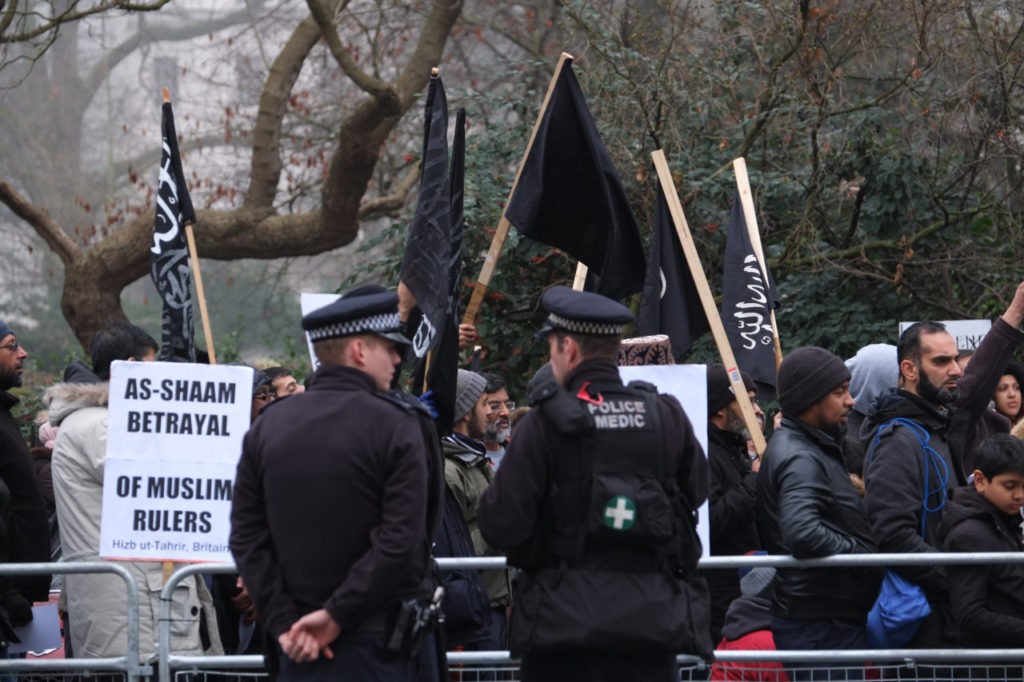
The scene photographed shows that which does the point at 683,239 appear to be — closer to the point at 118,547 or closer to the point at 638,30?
the point at 118,547

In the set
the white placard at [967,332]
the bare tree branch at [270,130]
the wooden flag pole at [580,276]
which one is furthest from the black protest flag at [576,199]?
the bare tree branch at [270,130]

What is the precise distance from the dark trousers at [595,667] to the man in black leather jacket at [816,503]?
1.13 metres

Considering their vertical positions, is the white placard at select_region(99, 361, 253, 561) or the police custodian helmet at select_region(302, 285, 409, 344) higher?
the police custodian helmet at select_region(302, 285, 409, 344)

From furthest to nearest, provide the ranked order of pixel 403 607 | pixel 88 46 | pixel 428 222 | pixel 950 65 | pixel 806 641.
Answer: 1. pixel 88 46
2. pixel 950 65
3. pixel 428 222
4. pixel 806 641
5. pixel 403 607

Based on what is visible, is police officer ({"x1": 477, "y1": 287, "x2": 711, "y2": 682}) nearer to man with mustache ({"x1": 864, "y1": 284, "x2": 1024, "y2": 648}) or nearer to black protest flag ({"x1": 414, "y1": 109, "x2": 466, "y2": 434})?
man with mustache ({"x1": 864, "y1": 284, "x2": 1024, "y2": 648})

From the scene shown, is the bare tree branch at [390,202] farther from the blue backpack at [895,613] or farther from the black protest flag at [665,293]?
the blue backpack at [895,613]

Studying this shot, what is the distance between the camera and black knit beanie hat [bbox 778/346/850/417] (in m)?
5.71

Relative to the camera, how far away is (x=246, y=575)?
178 inches

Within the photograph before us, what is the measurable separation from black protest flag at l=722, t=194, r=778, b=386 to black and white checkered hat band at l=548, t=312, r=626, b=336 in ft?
9.79

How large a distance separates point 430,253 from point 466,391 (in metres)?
0.66

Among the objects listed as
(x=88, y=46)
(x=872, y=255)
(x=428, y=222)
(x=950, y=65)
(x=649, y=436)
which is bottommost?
(x=649, y=436)

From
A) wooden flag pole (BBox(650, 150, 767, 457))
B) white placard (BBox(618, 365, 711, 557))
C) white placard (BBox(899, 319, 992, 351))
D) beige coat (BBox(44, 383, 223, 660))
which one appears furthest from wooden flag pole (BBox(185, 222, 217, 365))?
white placard (BBox(899, 319, 992, 351))

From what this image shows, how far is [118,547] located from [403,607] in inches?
76.4

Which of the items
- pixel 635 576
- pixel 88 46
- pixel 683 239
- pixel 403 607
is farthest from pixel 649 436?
pixel 88 46
